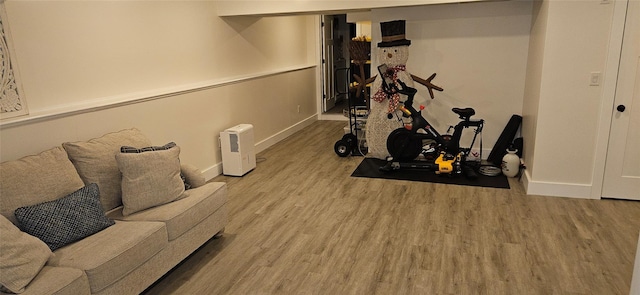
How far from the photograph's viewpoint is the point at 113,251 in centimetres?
223

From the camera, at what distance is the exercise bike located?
179 inches

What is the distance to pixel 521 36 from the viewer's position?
4.85 metres

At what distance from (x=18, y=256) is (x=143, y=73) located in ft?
7.12

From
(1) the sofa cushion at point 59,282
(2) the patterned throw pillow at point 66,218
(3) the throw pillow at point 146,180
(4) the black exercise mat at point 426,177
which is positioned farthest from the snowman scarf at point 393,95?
(1) the sofa cushion at point 59,282

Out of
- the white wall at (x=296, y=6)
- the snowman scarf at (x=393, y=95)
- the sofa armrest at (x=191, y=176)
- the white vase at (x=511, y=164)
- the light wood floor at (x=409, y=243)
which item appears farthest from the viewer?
the snowman scarf at (x=393, y=95)

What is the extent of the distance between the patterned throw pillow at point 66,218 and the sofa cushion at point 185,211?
0.23 meters

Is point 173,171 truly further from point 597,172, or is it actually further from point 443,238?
point 597,172

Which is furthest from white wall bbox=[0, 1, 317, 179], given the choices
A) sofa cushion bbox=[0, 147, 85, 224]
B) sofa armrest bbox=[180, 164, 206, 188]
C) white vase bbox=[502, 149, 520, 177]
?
white vase bbox=[502, 149, 520, 177]

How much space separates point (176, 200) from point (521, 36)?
13.7ft

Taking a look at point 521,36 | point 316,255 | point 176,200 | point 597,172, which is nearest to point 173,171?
point 176,200

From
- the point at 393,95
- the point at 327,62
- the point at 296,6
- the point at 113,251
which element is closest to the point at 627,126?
the point at 393,95

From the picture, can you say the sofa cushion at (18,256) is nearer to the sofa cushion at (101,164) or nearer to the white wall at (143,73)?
the sofa cushion at (101,164)

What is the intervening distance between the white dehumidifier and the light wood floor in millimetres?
418

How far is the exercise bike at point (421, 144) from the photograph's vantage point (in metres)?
4.55
